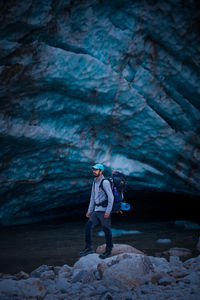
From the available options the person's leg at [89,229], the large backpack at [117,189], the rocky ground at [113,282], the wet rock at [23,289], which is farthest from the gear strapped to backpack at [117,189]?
the wet rock at [23,289]

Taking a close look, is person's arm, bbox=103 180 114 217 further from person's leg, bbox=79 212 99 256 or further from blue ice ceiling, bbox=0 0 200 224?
blue ice ceiling, bbox=0 0 200 224

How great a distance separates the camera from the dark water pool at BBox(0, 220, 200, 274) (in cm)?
521

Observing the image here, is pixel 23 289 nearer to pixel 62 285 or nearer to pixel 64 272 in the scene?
pixel 62 285

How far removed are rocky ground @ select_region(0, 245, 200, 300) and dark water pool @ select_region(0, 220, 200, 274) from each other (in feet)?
3.30

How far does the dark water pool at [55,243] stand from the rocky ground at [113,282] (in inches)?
39.6

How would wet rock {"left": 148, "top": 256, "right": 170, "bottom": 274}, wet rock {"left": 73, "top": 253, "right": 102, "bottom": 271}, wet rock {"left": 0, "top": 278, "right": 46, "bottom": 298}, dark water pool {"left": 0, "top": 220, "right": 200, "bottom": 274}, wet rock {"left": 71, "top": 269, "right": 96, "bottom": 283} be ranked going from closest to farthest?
wet rock {"left": 0, "top": 278, "right": 46, "bottom": 298}, wet rock {"left": 71, "top": 269, "right": 96, "bottom": 283}, wet rock {"left": 148, "top": 256, "right": 170, "bottom": 274}, wet rock {"left": 73, "top": 253, "right": 102, "bottom": 271}, dark water pool {"left": 0, "top": 220, "right": 200, "bottom": 274}

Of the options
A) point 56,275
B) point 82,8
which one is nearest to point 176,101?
point 82,8

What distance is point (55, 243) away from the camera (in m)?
6.89

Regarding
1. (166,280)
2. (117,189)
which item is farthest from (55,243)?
(166,280)

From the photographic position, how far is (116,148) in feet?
26.5

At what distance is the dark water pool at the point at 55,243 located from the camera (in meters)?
5.21

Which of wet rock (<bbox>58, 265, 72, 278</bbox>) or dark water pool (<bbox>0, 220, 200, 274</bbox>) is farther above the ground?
wet rock (<bbox>58, 265, 72, 278</bbox>)

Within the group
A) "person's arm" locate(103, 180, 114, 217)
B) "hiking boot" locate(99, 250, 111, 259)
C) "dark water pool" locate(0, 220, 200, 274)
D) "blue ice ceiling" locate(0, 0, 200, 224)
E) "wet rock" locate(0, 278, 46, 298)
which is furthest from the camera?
"blue ice ceiling" locate(0, 0, 200, 224)

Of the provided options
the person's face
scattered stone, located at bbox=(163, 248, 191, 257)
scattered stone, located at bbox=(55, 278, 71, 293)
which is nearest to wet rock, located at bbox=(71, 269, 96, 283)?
scattered stone, located at bbox=(55, 278, 71, 293)
